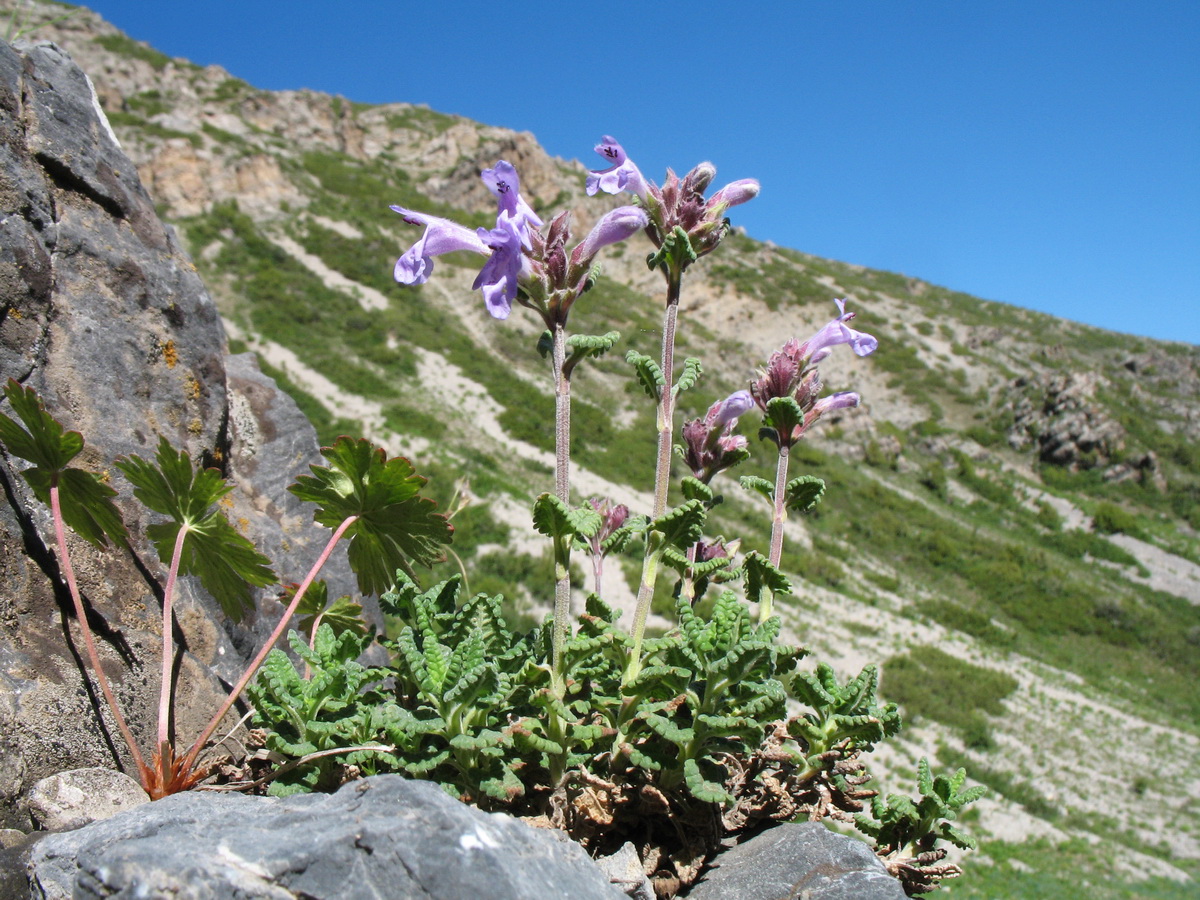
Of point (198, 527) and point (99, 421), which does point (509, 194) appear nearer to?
point (198, 527)

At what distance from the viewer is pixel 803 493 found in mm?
2426

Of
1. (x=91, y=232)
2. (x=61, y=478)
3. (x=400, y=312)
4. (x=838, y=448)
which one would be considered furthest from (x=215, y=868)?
(x=838, y=448)

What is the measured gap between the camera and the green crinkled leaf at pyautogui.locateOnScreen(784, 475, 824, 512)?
2385mm

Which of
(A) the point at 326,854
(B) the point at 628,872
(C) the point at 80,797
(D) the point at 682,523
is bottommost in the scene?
(C) the point at 80,797

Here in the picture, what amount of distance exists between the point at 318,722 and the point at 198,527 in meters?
0.73

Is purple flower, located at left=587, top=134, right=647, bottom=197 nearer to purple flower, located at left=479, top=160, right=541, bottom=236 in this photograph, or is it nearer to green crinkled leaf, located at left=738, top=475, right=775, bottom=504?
purple flower, located at left=479, top=160, right=541, bottom=236

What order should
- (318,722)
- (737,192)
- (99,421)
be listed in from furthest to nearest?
(99,421)
(737,192)
(318,722)

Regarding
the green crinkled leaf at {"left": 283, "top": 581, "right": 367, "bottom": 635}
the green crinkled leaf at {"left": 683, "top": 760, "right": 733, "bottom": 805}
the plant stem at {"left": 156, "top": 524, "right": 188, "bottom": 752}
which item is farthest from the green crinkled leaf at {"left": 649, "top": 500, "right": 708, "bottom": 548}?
the plant stem at {"left": 156, "top": 524, "right": 188, "bottom": 752}

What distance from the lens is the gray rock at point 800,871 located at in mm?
1729

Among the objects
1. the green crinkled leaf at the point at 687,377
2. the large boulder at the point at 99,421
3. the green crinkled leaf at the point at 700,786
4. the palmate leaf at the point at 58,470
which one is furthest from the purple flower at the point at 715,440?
the large boulder at the point at 99,421

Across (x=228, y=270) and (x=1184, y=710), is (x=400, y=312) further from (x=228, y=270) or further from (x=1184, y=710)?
(x=1184, y=710)

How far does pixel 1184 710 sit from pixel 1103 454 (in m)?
21.8

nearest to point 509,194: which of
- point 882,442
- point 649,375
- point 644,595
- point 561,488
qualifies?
point 649,375

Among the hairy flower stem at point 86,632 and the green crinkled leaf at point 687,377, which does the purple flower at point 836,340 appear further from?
the hairy flower stem at point 86,632
